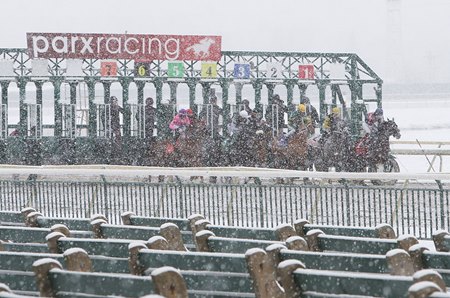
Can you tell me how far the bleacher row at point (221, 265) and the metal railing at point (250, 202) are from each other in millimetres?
6096

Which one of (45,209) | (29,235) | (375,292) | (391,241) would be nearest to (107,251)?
(29,235)

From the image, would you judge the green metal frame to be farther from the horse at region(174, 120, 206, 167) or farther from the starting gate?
the horse at region(174, 120, 206, 167)

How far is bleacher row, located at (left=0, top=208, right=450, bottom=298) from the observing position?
A: 471 cm

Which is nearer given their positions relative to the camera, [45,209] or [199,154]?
[45,209]

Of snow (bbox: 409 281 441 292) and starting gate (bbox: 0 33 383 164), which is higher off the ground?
starting gate (bbox: 0 33 383 164)

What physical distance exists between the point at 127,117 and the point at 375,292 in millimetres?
23044

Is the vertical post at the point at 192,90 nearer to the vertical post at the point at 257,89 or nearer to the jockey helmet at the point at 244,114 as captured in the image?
the vertical post at the point at 257,89

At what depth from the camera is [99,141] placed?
2692cm

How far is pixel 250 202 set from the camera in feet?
46.8

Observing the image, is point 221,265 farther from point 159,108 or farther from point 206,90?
point 206,90

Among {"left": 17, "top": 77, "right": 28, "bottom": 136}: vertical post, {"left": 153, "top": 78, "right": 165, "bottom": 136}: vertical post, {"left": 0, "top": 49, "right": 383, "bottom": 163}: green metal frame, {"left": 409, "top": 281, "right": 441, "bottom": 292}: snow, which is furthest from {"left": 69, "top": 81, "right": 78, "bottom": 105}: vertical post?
{"left": 409, "top": 281, "right": 441, "bottom": 292}: snow

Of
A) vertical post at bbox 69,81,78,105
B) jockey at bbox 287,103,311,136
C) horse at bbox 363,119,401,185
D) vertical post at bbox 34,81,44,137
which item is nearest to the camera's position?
horse at bbox 363,119,401,185

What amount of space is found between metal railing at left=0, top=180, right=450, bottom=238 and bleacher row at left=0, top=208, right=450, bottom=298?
6.10 metres

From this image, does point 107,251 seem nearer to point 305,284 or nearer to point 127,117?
point 305,284
